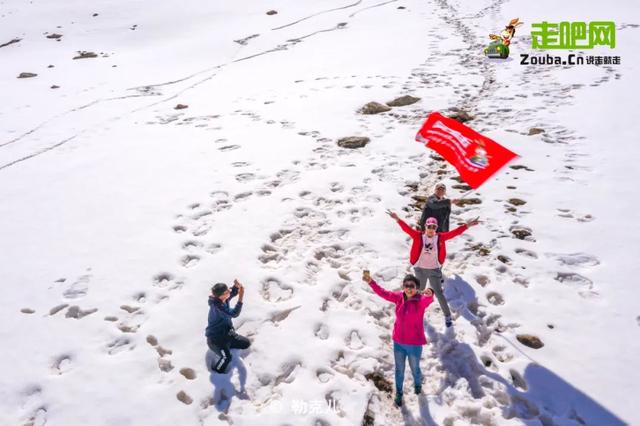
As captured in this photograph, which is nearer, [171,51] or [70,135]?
[70,135]

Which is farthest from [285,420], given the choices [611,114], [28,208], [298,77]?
[298,77]

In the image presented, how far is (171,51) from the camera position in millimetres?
26844

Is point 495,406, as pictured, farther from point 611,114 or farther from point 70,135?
point 70,135

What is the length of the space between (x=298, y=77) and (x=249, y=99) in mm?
3718

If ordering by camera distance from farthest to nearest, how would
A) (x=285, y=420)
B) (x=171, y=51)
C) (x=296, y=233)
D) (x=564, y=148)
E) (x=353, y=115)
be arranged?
(x=171, y=51), (x=353, y=115), (x=564, y=148), (x=296, y=233), (x=285, y=420)

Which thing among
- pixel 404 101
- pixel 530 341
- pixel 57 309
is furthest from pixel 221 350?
pixel 404 101

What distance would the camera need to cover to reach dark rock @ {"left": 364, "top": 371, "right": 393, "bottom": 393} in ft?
17.8

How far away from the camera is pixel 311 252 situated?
802 cm

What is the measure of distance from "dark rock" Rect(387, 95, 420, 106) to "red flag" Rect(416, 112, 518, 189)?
822 cm

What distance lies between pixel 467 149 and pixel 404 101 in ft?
29.8

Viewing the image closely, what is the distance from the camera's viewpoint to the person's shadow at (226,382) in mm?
5285

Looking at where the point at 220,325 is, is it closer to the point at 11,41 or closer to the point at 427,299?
the point at 427,299

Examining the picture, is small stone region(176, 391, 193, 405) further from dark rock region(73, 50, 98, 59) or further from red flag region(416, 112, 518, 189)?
dark rock region(73, 50, 98, 59)

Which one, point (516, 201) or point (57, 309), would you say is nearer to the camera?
point (57, 309)
